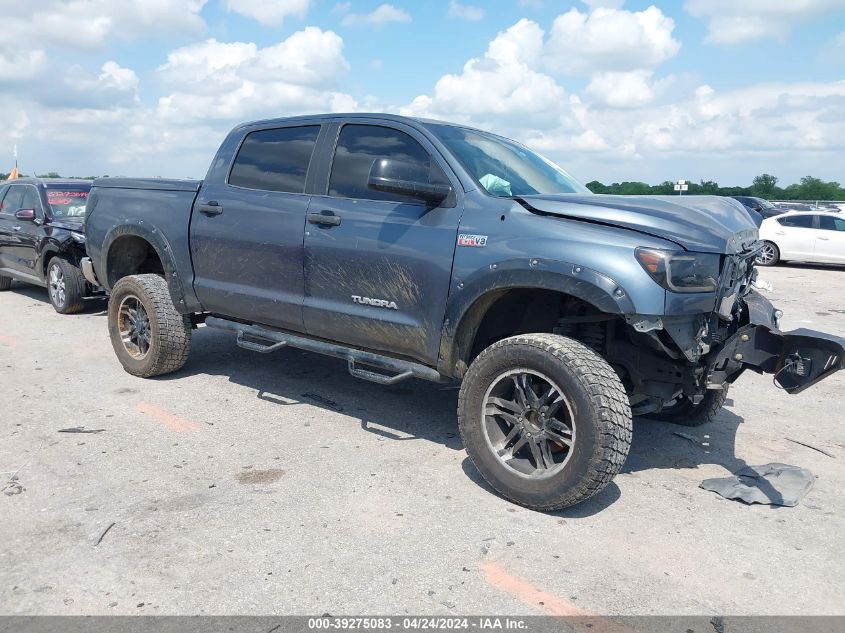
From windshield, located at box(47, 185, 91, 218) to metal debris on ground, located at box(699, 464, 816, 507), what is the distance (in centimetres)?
882

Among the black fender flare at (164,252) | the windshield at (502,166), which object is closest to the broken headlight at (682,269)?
the windshield at (502,166)

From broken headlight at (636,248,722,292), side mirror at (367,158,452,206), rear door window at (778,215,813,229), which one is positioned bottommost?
broken headlight at (636,248,722,292)

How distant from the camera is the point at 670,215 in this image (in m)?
3.62

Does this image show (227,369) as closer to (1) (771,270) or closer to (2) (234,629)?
(2) (234,629)

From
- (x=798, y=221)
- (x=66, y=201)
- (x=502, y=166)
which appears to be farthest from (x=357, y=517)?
(x=798, y=221)

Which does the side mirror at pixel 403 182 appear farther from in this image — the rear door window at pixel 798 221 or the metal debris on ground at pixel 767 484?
the rear door window at pixel 798 221

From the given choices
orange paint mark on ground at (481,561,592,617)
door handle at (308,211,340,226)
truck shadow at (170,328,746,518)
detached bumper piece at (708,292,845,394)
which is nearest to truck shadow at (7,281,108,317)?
truck shadow at (170,328,746,518)

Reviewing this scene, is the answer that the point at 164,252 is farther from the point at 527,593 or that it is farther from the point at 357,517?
the point at 527,593

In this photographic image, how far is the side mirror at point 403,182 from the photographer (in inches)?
153

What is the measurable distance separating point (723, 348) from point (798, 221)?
16123 mm

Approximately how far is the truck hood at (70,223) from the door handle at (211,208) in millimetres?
4612

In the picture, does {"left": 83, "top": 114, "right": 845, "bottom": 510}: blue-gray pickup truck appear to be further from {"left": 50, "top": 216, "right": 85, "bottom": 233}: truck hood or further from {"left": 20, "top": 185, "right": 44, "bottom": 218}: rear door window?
{"left": 20, "top": 185, "right": 44, "bottom": 218}: rear door window

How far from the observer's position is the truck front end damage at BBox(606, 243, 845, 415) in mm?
3590

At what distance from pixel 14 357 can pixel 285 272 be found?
12.2 ft
